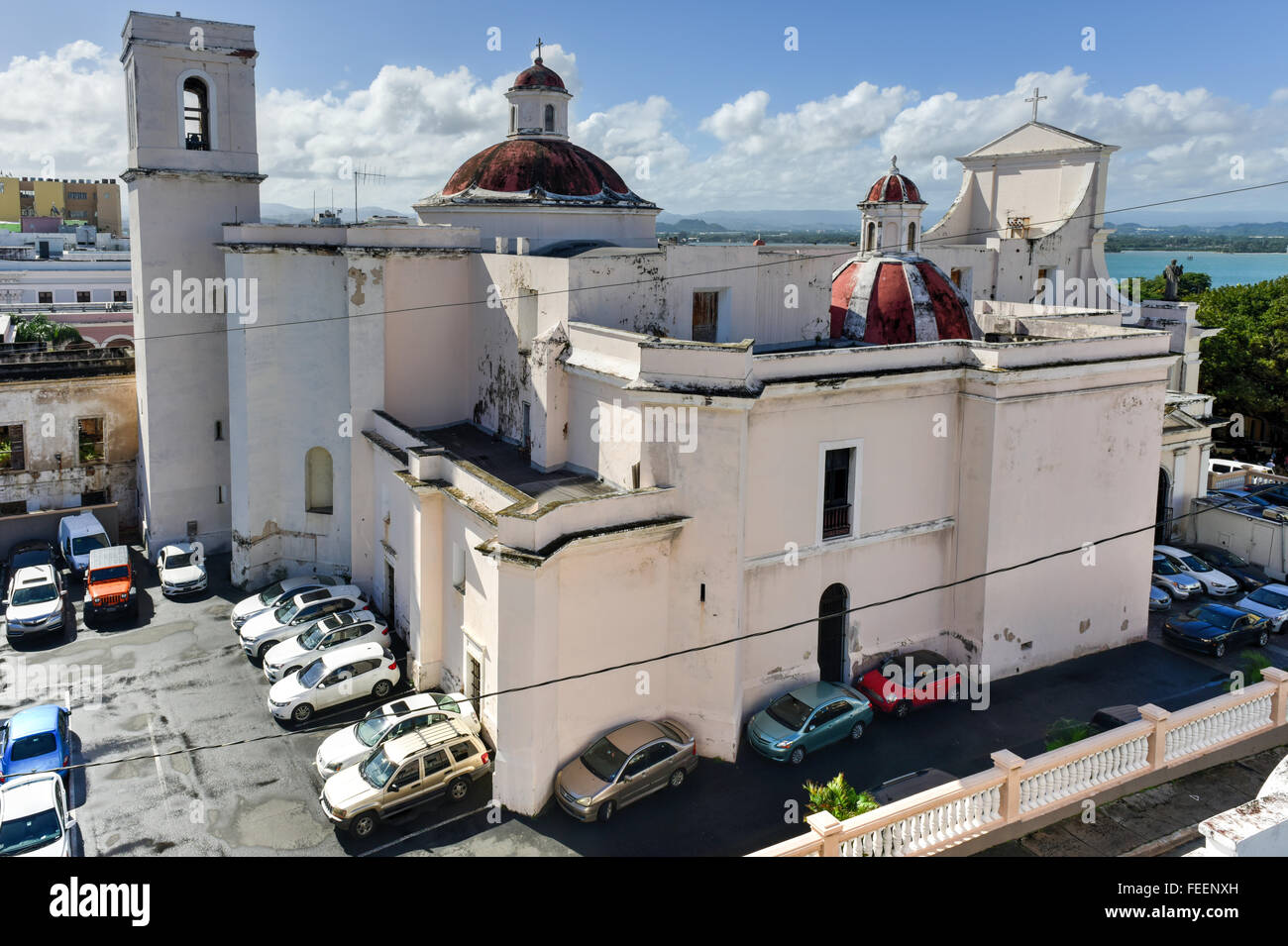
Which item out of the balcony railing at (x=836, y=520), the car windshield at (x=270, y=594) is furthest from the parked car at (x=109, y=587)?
the balcony railing at (x=836, y=520)

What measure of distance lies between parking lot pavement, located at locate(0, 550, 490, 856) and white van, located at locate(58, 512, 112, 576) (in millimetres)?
1916

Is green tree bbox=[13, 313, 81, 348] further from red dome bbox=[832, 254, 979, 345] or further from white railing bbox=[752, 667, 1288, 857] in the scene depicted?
white railing bbox=[752, 667, 1288, 857]

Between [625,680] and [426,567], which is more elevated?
[426,567]

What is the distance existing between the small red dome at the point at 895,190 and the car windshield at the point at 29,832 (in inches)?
843

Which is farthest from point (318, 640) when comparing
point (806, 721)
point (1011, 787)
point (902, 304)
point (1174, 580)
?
point (1174, 580)

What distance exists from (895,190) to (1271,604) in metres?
13.9

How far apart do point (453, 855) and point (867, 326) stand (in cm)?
1507

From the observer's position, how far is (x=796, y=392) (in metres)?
18.2

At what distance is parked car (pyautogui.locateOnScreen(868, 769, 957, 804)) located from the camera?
14914 mm

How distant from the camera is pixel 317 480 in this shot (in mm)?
25672

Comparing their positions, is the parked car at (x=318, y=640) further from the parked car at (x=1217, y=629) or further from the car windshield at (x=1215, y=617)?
the car windshield at (x=1215, y=617)

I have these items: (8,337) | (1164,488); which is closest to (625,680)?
(1164,488)

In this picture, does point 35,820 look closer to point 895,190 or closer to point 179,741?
point 179,741
